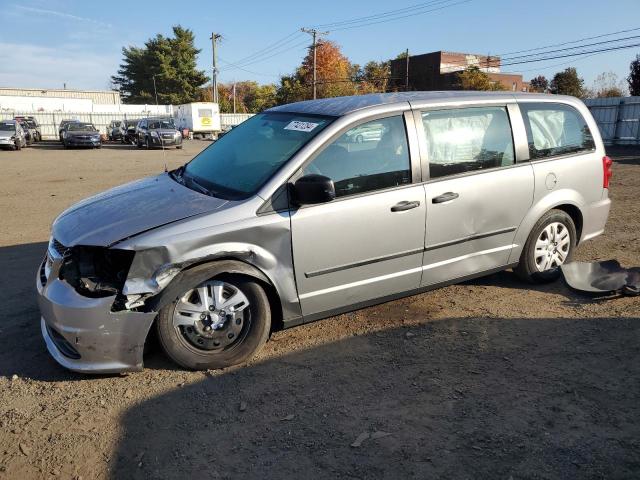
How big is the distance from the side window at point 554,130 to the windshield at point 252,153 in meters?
2.06

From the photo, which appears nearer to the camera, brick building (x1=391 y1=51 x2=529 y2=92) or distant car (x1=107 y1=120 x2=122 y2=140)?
distant car (x1=107 y1=120 x2=122 y2=140)

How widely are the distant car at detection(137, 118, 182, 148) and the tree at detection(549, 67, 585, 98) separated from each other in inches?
1586

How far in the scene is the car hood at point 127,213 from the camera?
3297 mm

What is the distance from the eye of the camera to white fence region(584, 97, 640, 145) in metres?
24.0

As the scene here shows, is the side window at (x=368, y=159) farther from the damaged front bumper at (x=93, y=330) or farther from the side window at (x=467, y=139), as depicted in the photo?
the damaged front bumper at (x=93, y=330)

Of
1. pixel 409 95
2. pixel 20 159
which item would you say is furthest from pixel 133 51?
pixel 409 95

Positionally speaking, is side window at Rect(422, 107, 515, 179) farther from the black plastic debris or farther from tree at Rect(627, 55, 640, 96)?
tree at Rect(627, 55, 640, 96)

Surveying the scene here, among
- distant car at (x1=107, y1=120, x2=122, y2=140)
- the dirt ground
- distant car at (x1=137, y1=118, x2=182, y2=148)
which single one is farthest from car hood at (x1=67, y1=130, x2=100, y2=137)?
the dirt ground

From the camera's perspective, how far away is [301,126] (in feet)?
13.2

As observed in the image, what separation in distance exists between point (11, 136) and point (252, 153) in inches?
1096

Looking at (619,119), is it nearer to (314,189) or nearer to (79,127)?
(314,189)

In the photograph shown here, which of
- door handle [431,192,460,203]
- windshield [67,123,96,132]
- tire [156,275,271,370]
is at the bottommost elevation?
tire [156,275,271,370]

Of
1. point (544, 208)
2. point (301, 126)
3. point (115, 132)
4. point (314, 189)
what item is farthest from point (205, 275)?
point (115, 132)

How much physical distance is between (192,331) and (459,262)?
90.2 inches
